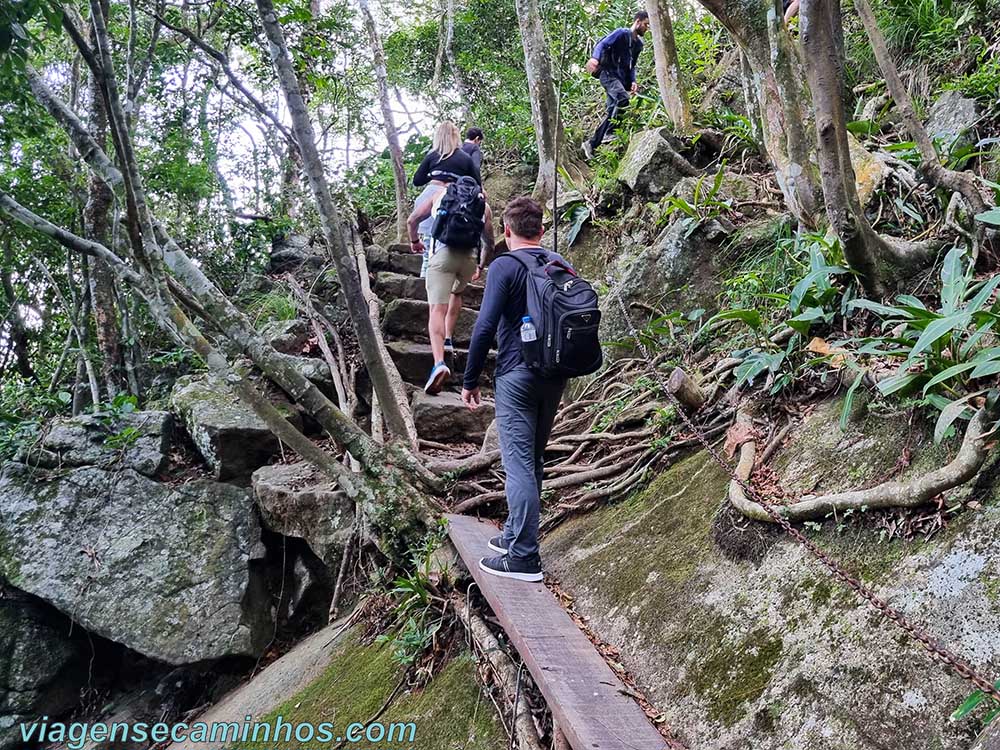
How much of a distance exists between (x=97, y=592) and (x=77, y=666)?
1149 millimetres

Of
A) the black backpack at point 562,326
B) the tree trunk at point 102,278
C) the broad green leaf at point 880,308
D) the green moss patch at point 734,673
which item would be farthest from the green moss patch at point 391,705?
the tree trunk at point 102,278

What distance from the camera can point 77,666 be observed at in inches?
234

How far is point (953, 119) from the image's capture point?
4.90 metres

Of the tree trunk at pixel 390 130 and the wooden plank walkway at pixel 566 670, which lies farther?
the tree trunk at pixel 390 130

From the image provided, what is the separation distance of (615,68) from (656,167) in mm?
2844

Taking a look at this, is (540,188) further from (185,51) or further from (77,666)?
(77,666)

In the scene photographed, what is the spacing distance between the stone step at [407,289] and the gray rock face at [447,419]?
208cm

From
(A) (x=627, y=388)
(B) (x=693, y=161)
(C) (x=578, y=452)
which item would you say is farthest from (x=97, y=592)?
(B) (x=693, y=161)

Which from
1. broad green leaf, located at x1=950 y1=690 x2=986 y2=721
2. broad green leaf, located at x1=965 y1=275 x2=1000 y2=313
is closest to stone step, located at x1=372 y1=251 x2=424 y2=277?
broad green leaf, located at x1=965 y1=275 x2=1000 y2=313

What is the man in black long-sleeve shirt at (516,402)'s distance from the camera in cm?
332

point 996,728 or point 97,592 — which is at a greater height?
point 996,728

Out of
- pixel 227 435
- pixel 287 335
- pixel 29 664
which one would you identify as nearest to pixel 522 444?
pixel 227 435

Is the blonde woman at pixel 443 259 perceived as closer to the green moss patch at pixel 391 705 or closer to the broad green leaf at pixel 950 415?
the green moss patch at pixel 391 705

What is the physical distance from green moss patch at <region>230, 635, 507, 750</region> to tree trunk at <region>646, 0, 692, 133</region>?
6.10m
